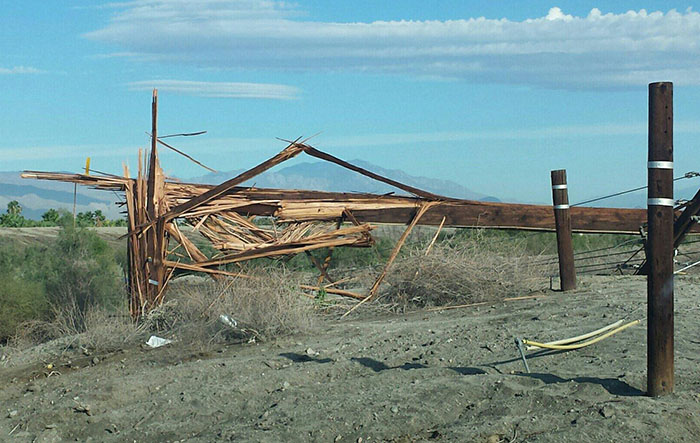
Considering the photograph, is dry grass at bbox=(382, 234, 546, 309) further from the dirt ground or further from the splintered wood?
the dirt ground

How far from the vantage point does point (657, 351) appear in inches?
216

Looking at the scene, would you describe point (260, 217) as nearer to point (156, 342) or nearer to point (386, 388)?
point (156, 342)

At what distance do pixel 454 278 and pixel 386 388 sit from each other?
4.98 metres

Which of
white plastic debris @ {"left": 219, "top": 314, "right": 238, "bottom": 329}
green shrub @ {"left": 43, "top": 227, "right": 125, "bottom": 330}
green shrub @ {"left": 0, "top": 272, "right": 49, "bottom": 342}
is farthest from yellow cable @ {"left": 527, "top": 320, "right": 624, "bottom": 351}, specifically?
green shrub @ {"left": 0, "top": 272, "right": 49, "bottom": 342}

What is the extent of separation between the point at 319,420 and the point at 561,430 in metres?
1.63

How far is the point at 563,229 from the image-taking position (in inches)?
434

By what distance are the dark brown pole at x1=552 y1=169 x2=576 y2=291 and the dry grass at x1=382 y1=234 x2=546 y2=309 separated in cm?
58

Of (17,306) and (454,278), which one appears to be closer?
(454,278)

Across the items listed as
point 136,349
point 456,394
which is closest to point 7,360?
point 136,349

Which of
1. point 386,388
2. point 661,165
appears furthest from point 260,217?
point 661,165

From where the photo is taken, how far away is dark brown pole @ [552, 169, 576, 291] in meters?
10.9

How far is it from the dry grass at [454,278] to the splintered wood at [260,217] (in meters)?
0.32

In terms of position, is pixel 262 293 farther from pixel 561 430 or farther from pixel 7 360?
pixel 561 430

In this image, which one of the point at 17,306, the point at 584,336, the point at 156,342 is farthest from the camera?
the point at 17,306
